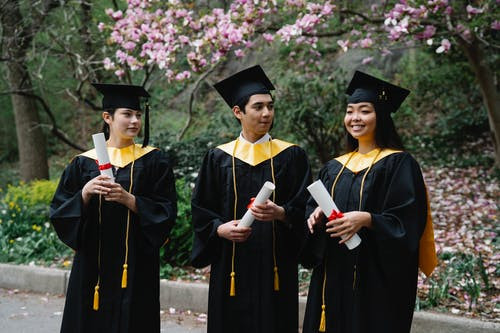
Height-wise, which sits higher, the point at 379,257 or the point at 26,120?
the point at 26,120

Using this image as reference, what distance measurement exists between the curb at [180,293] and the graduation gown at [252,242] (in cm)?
139

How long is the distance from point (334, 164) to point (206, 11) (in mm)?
4650

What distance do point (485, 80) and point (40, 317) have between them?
22.2ft

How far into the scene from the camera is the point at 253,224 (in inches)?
137

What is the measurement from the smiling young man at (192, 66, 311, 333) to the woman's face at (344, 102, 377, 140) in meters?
0.52

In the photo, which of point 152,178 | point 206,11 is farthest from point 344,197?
point 206,11

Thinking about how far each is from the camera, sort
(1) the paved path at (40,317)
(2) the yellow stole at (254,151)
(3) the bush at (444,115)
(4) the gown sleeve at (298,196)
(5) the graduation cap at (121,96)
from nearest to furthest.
A: (4) the gown sleeve at (298,196) → (2) the yellow stole at (254,151) → (5) the graduation cap at (121,96) → (1) the paved path at (40,317) → (3) the bush at (444,115)

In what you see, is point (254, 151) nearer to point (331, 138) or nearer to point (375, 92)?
point (375, 92)

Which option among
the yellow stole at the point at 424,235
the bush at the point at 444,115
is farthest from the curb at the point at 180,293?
the bush at the point at 444,115

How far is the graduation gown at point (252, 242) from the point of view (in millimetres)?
3408

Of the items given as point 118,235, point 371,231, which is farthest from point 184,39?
point 371,231

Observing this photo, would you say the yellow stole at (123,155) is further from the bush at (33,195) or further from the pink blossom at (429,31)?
the bush at (33,195)

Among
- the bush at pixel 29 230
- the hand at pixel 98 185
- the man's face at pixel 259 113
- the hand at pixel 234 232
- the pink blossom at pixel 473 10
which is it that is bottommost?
the bush at pixel 29 230

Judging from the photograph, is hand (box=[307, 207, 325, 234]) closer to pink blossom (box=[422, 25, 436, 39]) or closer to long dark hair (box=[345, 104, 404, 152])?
long dark hair (box=[345, 104, 404, 152])
